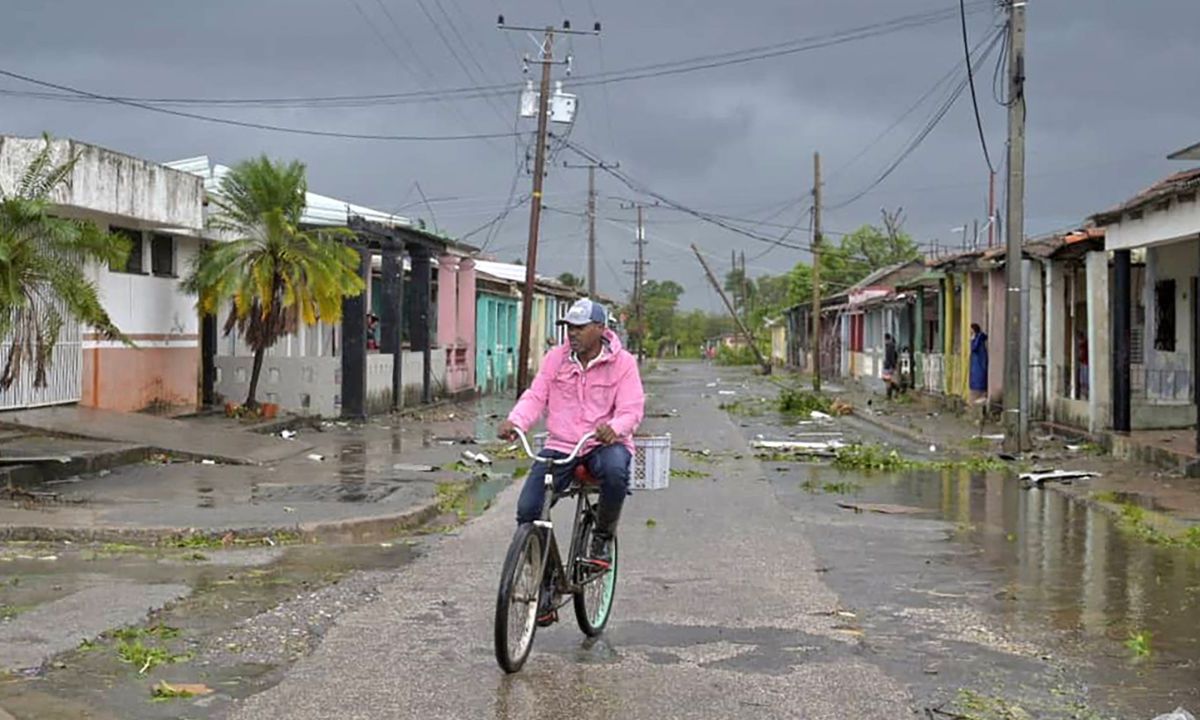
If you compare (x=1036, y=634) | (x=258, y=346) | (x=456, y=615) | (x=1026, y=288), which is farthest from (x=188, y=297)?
(x=1036, y=634)

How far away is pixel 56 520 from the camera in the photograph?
41.5ft

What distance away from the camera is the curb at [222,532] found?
12086 mm

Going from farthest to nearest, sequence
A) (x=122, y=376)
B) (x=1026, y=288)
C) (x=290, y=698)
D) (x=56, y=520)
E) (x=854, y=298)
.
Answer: (x=854, y=298) < (x=1026, y=288) < (x=122, y=376) < (x=56, y=520) < (x=290, y=698)

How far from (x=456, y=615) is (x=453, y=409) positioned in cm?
2716

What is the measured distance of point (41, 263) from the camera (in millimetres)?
14328

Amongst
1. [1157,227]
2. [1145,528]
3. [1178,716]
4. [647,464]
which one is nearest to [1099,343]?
[1157,227]

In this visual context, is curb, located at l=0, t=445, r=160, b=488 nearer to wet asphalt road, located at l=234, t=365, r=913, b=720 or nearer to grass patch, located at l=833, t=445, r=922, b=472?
wet asphalt road, located at l=234, t=365, r=913, b=720

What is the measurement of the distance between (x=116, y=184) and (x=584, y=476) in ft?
50.6

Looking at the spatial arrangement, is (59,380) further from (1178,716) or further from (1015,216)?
(1178,716)

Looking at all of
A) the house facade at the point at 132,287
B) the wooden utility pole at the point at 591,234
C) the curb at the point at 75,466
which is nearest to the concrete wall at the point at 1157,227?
the house facade at the point at 132,287

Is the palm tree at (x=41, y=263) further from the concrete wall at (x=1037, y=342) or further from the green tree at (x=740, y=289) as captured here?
the green tree at (x=740, y=289)

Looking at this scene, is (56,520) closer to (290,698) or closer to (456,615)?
(456,615)

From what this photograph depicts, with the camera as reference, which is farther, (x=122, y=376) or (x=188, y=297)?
(x=188, y=297)

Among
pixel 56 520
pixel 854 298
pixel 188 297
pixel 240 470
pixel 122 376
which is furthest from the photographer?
pixel 854 298
